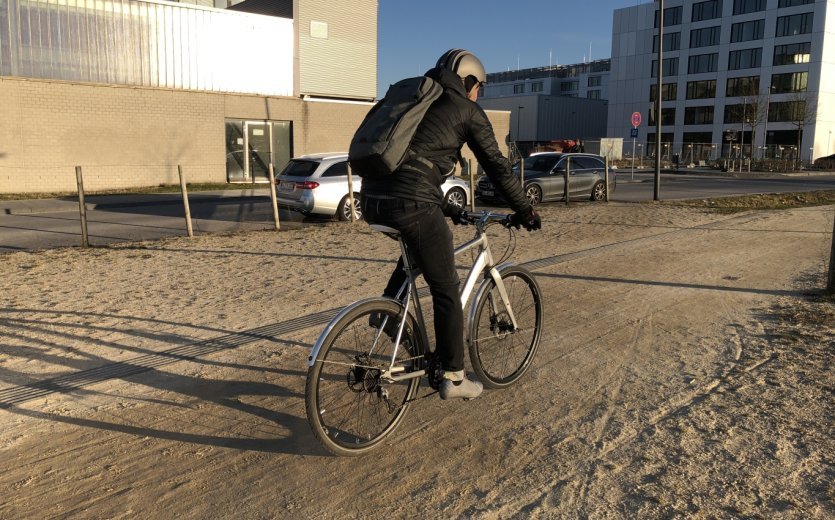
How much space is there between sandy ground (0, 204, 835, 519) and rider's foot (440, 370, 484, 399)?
19cm

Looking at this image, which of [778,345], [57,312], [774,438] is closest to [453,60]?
[774,438]

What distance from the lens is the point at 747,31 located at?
69.9m

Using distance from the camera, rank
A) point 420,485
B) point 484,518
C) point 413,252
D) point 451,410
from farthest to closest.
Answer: point 451,410, point 413,252, point 420,485, point 484,518

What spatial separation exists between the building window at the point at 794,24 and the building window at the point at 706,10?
711cm

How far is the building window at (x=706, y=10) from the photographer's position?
72125 millimetres

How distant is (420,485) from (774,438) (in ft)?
6.29

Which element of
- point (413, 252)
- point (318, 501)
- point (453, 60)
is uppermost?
point (453, 60)

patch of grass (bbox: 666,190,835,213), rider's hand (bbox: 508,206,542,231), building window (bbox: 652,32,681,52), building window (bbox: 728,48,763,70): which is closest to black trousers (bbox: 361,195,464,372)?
rider's hand (bbox: 508,206,542,231)

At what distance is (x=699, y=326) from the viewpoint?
5754mm

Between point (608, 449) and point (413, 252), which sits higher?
point (413, 252)

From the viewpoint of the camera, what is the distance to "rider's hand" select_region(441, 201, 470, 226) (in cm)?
371

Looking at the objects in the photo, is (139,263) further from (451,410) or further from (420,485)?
(420,485)

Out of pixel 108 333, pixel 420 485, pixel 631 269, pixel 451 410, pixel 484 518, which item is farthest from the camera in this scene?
pixel 631 269

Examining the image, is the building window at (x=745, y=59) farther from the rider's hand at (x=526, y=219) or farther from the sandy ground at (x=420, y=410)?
the rider's hand at (x=526, y=219)
